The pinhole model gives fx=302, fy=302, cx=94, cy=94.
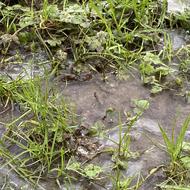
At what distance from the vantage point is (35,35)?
2.68 metres

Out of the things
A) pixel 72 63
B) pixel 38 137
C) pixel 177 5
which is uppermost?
pixel 177 5

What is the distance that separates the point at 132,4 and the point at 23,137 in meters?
1.62

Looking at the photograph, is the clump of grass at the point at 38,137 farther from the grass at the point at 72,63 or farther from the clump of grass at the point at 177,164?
the clump of grass at the point at 177,164

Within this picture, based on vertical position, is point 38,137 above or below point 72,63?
below

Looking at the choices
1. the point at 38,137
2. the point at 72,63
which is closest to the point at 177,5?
the point at 72,63

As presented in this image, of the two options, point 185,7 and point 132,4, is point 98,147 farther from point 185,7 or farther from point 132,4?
point 185,7

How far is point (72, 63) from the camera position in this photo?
8.34 feet

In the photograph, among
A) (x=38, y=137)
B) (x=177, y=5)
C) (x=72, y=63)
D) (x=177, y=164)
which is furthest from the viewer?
(x=177, y=5)

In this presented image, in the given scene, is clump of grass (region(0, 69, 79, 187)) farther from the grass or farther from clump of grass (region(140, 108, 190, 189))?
clump of grass (region(140, 108, 190, 189))

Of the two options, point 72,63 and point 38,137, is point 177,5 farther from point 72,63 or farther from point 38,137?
point 38,137

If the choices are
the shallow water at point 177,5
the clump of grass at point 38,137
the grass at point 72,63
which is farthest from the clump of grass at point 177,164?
the shallow water at point 177,5

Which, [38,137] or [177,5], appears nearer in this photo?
[38,137]

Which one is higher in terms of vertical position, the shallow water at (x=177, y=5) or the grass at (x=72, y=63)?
the shallow water at (x=177, y=5)

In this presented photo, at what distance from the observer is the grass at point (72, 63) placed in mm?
1833
